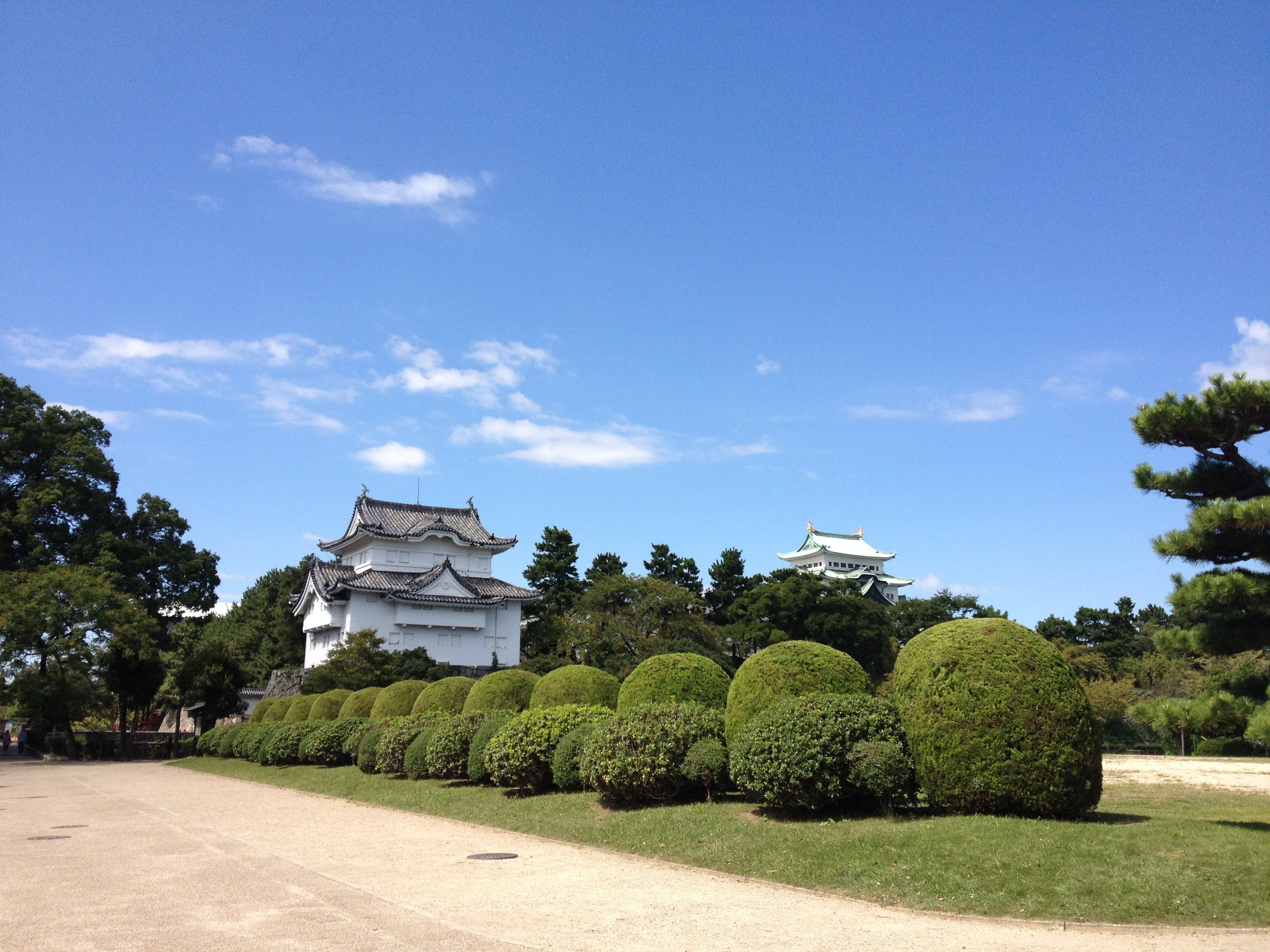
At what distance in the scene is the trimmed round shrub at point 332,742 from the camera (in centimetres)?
2558

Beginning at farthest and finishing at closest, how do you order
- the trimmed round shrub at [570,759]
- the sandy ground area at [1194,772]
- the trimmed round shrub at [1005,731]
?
the sandy ground area at [1194,772] < the trimmed round shrub at [570,759] < the trimmed round shrub at [1005,731]

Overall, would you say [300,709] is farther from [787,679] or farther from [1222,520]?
[1222,520]

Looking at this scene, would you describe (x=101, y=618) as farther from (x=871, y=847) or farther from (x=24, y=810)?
(x=871, y=847)

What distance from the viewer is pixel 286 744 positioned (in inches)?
1090

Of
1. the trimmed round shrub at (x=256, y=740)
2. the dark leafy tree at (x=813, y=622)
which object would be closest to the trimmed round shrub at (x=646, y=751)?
the trimmed round shrub at (x=256, y=740)

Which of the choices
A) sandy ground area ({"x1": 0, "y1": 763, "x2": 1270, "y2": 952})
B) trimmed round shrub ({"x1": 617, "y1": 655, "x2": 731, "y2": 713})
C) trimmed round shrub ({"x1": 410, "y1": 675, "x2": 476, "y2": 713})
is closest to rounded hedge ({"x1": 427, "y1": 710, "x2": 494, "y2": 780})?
trimmed round shrub ({"x1": 410, "y1": 675, "x2": 476, "y2": 713})

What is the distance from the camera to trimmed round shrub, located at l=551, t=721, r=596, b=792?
50.4ft

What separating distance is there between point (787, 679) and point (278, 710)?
27.5 meters

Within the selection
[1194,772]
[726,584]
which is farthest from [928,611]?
[1194,772]

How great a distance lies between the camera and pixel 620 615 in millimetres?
47625

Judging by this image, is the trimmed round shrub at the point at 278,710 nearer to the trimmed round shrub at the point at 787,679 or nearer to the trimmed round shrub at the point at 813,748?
the trimmed round shrub at the point at 787,679

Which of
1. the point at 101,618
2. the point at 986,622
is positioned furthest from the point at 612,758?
the point at 101,618

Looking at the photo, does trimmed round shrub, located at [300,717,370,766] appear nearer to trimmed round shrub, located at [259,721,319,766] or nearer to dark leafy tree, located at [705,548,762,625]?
trimmed round shrub, located at [259,721,319,766]

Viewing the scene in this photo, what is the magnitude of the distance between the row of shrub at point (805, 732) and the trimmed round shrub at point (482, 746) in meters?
0.05
